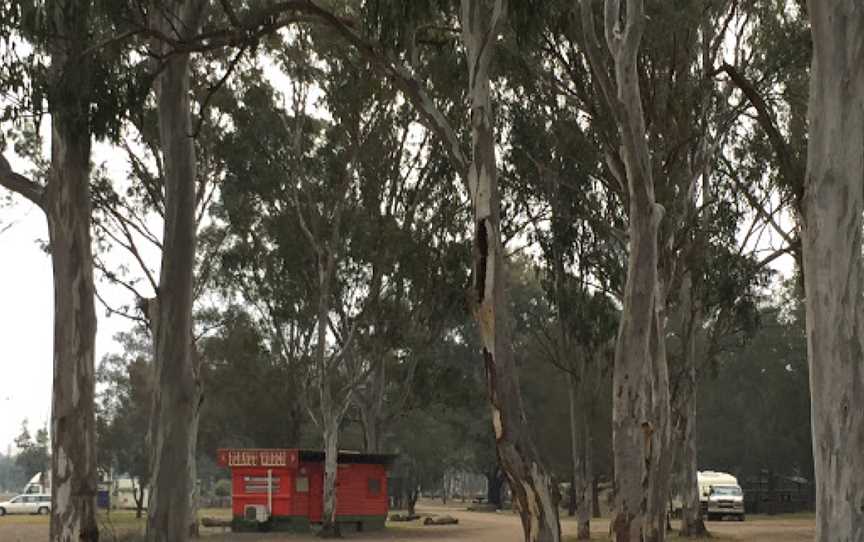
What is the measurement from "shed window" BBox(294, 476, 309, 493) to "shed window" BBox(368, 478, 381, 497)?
251cm

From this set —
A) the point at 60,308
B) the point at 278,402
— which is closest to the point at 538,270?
the point at 60,308

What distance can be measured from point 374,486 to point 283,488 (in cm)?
360

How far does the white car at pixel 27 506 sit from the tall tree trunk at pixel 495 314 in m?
46.0

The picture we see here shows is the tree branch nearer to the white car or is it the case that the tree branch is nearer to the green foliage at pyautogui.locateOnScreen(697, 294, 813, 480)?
the green foliage at pyautogui.locateOnScreen(697, 294, 813, 480)

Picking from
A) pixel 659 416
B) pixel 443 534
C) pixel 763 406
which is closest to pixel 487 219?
pixel 659 416

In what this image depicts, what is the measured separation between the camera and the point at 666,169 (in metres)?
18.7

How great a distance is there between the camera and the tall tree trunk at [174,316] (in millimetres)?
12797

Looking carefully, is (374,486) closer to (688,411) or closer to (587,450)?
(587,450)

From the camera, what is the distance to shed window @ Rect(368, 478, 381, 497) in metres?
33.8

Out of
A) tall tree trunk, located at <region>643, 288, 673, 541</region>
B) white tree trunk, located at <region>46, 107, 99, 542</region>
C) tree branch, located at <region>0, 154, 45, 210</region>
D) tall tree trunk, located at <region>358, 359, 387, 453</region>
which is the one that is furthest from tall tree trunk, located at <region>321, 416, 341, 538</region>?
white tree trunk, located at <region>46, 107, 99, 542</region>

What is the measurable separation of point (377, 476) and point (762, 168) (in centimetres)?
1557

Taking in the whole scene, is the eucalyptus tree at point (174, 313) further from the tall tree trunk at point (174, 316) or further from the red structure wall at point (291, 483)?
the red structure wall at point (291, 483)

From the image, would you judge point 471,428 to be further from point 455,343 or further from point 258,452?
point 258,452

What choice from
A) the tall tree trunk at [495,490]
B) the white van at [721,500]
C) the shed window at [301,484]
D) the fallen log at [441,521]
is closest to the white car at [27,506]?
the tall tree trunk at [495,490]
